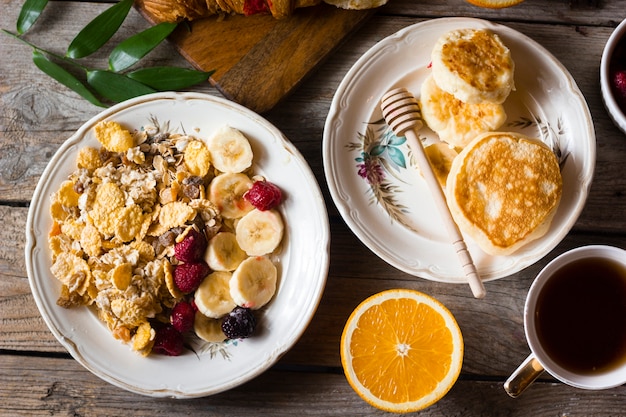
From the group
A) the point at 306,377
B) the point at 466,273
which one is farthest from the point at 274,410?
the point at 466,273

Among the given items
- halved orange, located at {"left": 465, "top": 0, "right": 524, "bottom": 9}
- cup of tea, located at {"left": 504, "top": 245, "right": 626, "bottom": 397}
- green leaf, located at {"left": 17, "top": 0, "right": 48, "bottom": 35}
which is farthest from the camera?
green leaf, located at {"left": 17, "top": 0, "right": 48, "bottom": 35}

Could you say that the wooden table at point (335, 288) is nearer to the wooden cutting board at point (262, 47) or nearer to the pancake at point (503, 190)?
the wooden cutting board at point (262, 47)

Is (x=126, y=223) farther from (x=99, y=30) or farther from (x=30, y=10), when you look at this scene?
(x=30, y=10)

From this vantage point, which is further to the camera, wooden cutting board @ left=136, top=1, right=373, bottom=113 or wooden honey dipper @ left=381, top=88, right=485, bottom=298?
wooden cutting board @ left=136, top=1, right=373, bottom=113

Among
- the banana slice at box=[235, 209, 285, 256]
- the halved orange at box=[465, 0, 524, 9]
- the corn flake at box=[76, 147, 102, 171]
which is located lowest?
the banana slice at box=[235, 209, 285, 256]

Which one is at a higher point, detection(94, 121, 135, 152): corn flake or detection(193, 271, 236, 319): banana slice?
detection(94, 121, 135, 152): corn flake

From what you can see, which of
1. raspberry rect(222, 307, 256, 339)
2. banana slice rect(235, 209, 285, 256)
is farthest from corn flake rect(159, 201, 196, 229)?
raspberry rect(222, 307, 256, 339)

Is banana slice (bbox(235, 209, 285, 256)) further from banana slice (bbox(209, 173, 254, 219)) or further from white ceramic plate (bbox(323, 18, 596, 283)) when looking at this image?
white ceramic plate (bbox(323, 18, 596, 283))

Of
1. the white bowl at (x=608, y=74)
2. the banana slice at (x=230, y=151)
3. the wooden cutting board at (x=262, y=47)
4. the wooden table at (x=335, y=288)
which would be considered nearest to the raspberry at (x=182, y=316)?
the wooden table at (x=335, y=288)

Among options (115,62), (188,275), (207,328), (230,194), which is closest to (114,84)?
(115,62)
